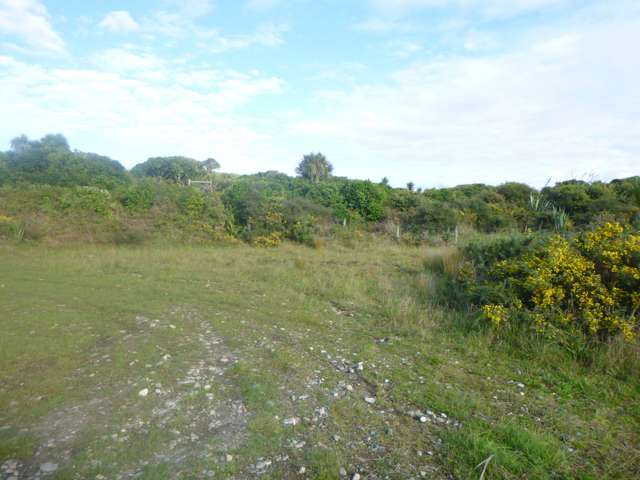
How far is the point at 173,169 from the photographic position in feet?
119

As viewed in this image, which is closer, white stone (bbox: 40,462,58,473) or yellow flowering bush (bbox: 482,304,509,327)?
white stone (bbox: 40,462,58,473)

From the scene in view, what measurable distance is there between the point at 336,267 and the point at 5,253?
1012cm

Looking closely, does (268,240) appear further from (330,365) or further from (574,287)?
(574,287)

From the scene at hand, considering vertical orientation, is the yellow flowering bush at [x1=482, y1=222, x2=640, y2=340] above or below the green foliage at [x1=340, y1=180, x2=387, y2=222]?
below

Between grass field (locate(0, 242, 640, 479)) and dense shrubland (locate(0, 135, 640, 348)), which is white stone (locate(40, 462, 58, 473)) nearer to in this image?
grass field (locate(0, 242, 640, 479))

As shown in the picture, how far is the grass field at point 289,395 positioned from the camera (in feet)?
8.69

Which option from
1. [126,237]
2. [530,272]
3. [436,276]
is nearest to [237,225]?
[126,237]

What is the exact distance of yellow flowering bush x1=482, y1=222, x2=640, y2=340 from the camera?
15.4 ft

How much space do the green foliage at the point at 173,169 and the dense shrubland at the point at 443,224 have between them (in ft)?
36.9

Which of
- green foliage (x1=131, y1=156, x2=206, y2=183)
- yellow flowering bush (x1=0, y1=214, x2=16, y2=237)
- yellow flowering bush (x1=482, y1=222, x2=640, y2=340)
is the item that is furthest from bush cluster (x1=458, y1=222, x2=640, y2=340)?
green foliage (x1=131, y1=156, x2=206, y2=183)

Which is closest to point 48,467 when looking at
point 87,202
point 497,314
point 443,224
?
point 497,314

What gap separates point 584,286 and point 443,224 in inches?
532

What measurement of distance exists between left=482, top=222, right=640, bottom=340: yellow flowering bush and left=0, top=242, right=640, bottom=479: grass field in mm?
582

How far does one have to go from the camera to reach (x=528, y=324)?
497 centimetres
